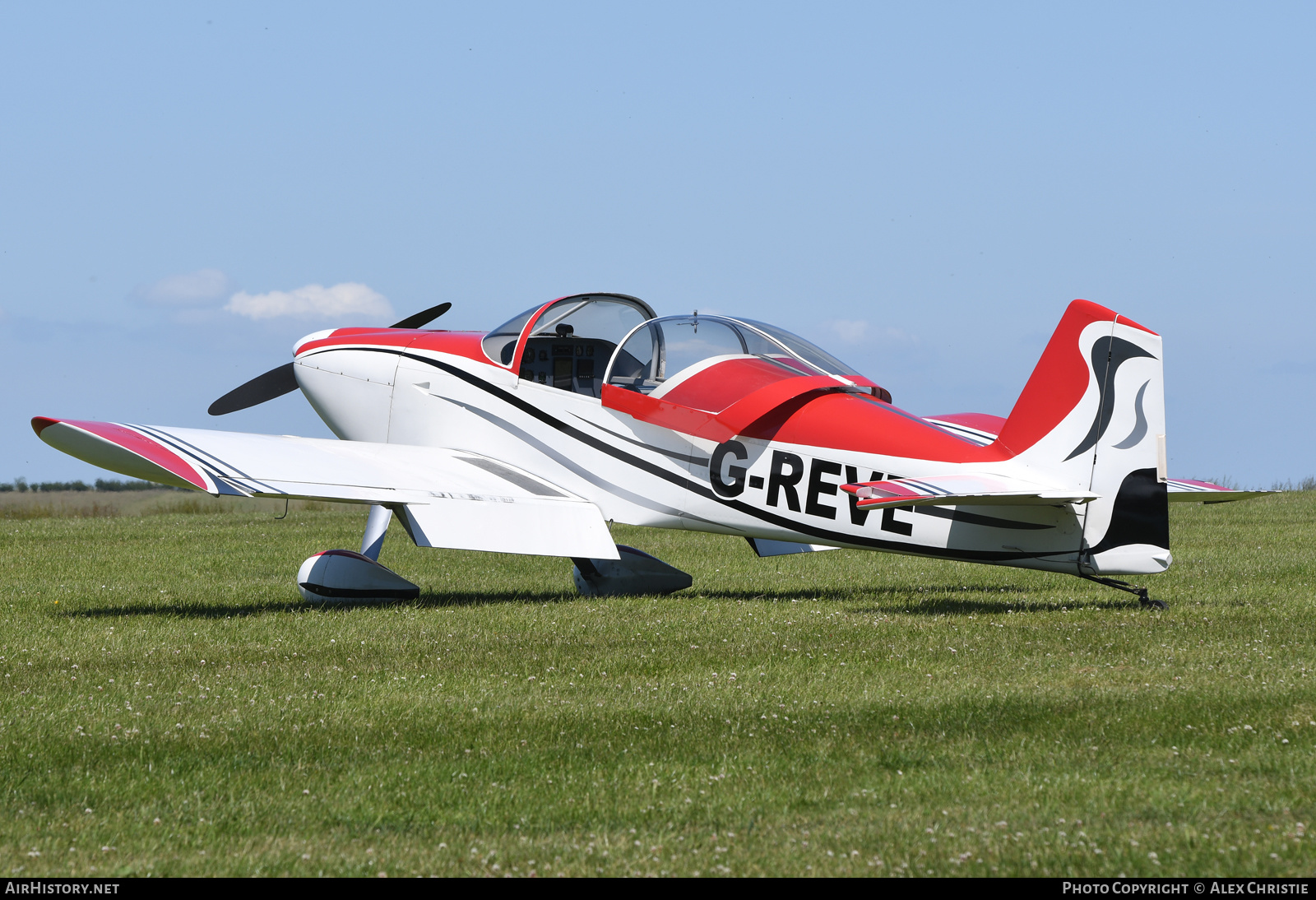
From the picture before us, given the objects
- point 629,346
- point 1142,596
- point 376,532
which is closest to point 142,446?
point 376,532

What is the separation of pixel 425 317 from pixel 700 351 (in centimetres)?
588

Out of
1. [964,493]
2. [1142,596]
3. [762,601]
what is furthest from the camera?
[762,601]

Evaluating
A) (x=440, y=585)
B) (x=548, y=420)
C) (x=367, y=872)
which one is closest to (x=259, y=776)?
(x=367, y=872)

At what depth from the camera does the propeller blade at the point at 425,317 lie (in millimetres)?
15320

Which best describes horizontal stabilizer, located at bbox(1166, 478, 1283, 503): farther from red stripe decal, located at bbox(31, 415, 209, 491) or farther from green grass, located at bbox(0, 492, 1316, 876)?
red stripe decal, located at bbox(31, 415, 209, 491)

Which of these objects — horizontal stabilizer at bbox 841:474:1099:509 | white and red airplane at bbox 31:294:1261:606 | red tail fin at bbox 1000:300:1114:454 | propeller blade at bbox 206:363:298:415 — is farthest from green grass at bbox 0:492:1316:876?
propeller blade at bbox 206:363:298:415

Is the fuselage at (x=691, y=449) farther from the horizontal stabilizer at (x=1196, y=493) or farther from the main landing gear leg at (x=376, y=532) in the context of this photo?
the horizontal stabilizer at (x=1196, y=493)

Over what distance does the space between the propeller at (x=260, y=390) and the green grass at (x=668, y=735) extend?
4.39m

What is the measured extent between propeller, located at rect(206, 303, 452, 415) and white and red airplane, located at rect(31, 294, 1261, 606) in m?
1.19

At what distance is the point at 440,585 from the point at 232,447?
3106 mm

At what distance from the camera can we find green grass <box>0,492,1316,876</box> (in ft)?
13.7

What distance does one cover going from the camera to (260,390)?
15.2 metres

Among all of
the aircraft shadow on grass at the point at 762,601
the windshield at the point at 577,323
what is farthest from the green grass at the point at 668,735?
the windshield at the point at 577,323

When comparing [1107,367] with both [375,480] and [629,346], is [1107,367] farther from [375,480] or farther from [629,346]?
[375,480]
